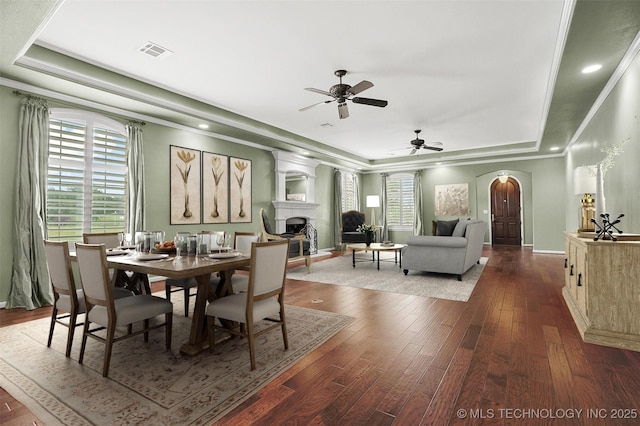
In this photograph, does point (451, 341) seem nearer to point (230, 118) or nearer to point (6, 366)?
point (6, 366)

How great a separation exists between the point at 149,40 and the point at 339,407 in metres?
3.69

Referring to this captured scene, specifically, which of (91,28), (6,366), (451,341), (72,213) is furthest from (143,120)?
(451,341)

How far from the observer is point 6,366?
227cm

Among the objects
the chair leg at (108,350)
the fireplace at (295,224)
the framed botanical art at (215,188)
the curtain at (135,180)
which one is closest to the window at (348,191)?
the fireplace at (295,224)

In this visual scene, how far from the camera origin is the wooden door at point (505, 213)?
388 inches

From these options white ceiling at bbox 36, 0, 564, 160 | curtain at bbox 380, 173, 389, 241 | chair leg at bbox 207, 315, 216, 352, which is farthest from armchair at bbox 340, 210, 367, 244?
chair leg at bbox 207, 315, 216, 352

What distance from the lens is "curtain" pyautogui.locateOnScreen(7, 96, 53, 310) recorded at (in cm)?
370

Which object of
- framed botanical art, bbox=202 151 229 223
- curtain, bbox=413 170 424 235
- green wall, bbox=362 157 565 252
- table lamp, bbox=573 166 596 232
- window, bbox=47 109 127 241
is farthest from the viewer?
curtain, bbox=413 170 424 235

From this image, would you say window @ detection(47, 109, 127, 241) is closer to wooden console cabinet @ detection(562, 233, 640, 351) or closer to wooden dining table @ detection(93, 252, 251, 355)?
wooden dining table @ detection(93, 252, 251, 355)

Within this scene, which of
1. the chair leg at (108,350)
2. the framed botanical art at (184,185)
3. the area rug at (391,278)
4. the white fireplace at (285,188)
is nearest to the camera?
the chair leg at (108,350)

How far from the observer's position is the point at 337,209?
372 inches

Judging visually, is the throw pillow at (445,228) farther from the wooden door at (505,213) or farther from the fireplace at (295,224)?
the wooden door at (505,213)

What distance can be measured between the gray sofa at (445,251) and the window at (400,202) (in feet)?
16.1

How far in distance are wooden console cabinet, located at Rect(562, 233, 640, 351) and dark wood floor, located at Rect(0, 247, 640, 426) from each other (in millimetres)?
125
